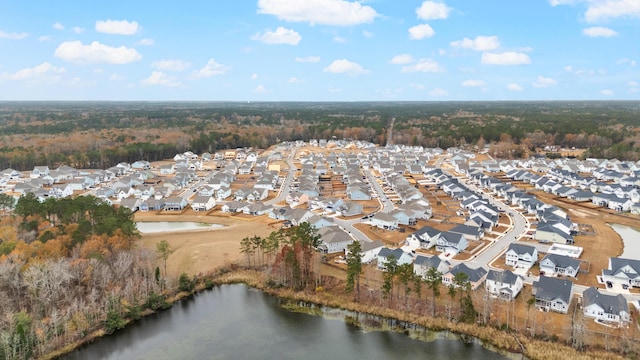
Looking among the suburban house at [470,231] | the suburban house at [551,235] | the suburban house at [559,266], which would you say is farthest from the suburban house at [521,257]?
the suburban house at [551,235]

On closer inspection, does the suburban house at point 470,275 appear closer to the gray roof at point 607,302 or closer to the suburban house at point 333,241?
the gray roof at point 607,302

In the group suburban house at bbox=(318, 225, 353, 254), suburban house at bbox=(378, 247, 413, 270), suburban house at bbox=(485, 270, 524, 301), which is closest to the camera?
suburban house at bbox=(485, 270, 524, 301)

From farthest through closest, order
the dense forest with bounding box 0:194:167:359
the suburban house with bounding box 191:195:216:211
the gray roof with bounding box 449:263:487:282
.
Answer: the suburban house with bounding box 191:195:216:211, the gray roof with bounding box 449:263:487:282, the dense forest with bounding box 0:194:167:359

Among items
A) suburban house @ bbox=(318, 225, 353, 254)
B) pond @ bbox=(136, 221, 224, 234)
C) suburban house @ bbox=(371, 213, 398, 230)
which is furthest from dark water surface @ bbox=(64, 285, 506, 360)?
pond @ bbox=(136, 221, 224, 234)

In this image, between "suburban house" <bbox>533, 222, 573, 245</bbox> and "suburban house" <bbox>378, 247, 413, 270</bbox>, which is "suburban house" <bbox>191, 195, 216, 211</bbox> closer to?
"suburban house" <bbox>378, 247, 413, 270</bbox>

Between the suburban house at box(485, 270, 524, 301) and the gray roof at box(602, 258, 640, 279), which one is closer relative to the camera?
the suburban house at box(485, 270, 524, 301)

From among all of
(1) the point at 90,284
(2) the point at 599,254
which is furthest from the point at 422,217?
(1) the point at 90,284

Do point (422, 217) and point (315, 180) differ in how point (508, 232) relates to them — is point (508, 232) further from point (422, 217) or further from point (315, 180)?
point (315, 180)
